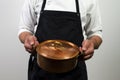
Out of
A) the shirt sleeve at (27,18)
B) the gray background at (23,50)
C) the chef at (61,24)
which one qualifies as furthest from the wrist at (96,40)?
the gray background at (23,50)

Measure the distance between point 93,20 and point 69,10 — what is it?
0.12 m

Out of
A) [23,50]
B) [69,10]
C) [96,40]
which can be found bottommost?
[23,50]

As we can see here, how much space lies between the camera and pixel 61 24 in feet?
2.99

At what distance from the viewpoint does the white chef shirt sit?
3.10ft

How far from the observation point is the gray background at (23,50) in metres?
1.29

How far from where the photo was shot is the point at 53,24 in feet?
2.99

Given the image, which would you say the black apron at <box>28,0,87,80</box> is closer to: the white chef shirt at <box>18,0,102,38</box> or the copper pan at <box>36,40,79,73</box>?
A: the white chef shirt at <box>18,0,102,38</box>

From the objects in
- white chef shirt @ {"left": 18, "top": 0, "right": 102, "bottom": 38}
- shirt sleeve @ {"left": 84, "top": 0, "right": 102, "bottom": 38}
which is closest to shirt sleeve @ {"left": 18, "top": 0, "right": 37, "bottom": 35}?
white chef shirt @ {"left": 18, "top": 0, "right": 102, "bottom": 38}

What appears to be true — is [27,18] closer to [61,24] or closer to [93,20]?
[61,24]

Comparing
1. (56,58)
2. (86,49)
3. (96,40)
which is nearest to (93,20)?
(96,40)

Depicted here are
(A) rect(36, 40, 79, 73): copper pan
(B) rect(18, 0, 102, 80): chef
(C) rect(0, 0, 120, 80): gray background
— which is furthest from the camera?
(C) rect(0, 0, 120, 80): gray background

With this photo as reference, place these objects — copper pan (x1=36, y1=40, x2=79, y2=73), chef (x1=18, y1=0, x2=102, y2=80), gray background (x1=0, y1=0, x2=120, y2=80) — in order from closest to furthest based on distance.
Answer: copper pan (x1=36, y1=40, x2=79, y2=73)
chef (x1=18, y1=0, x2=102, y2=80)
gray background (x1=0, y1=0, x2=120, y2=80)
